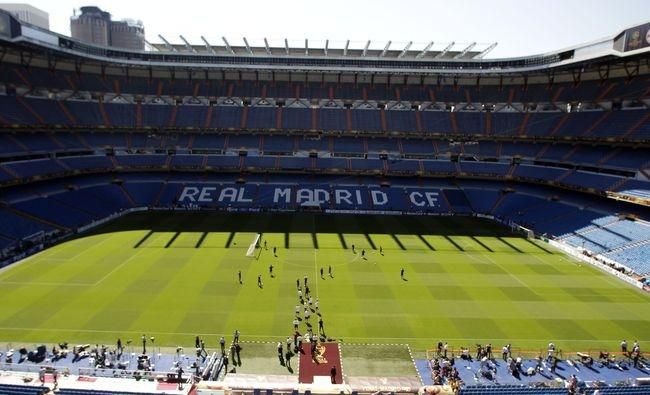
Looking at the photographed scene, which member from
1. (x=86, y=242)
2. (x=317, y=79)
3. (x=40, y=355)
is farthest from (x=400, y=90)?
(x=40, y=355)

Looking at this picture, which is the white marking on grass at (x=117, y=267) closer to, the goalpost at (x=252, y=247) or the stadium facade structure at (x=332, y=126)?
the goalpost at (x=252, y=247)

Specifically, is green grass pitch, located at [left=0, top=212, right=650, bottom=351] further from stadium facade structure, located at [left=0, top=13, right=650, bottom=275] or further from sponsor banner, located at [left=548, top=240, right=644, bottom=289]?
stadium facade structure, located at [left=0, top=13, right=650, bottom=275]

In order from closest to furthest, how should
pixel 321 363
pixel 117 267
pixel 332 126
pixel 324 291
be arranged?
pixel 321 363
pixel 324 291
pixel 117 267
pixel 332 126

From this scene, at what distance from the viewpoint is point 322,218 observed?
5725 cm

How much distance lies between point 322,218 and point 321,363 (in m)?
33.7

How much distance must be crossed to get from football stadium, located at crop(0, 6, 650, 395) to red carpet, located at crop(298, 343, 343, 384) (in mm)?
126

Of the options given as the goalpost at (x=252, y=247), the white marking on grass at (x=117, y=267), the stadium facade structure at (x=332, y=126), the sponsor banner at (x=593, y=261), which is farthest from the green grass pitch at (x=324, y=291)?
the stadium facade structure at (x=332, y=126)

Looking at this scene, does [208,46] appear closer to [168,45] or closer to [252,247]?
[168,45]

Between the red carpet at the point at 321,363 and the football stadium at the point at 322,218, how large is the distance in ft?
0.41

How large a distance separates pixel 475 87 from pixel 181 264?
57.1 meters

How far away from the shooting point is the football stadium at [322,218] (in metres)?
24.5

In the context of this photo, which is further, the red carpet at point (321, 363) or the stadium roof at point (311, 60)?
the stadium roof at point (311, 60)

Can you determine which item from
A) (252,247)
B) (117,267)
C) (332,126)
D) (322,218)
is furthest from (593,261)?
(117,267)

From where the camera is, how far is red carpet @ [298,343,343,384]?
75.1 feet
